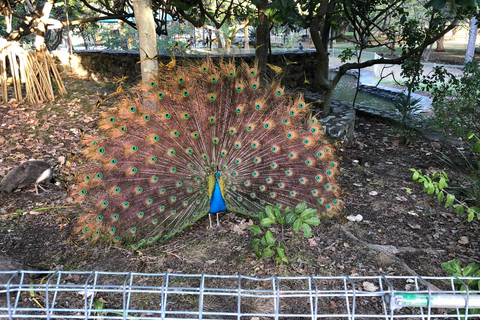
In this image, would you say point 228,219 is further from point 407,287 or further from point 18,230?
point 18,230

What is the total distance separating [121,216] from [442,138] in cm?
570

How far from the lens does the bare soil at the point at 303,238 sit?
135 inches

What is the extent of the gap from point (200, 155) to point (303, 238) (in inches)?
53.2

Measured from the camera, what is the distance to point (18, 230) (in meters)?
3.99

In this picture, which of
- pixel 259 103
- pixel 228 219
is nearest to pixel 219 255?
pixel 228 219

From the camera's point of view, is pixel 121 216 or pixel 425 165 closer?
pixel 121 216

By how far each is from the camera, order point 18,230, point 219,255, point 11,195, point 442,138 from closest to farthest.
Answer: point 219,255 < point 18,230 < point 11,195 < point 442,138

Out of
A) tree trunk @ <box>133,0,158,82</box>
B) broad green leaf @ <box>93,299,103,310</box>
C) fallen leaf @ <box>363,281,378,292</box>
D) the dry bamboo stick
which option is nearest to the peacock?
tree trunk @ <box>133,0,158,82</box>

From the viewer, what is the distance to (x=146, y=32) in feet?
13.2

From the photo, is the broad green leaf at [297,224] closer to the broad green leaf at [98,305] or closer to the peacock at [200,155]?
the peacock at [200,155]

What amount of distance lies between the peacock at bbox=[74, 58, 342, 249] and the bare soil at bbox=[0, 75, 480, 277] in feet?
0.79

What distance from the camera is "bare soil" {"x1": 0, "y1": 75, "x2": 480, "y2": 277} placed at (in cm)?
343

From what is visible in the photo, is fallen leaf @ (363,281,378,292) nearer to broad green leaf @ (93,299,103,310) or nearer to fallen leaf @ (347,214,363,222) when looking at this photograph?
fallen leaf @ (347,214,363,222)

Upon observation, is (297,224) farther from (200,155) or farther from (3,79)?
(3,79)
